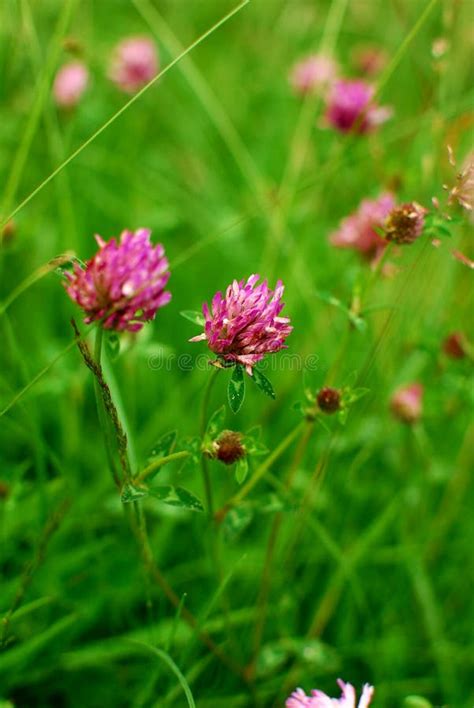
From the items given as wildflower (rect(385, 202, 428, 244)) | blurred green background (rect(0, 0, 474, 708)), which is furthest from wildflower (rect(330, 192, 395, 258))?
wildflower (rect(385, 202, 428, 244))

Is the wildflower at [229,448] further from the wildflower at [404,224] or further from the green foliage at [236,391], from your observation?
the wildflower at [404,224]

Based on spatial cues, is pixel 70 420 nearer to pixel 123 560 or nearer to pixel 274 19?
pixel 123 560

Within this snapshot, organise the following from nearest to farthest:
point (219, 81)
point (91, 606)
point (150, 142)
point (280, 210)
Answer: point (91, 606) < point (280, 210) < point (150, 142) < point (219, 81)

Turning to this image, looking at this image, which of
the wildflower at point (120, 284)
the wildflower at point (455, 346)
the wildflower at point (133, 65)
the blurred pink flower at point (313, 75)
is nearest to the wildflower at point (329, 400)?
the wildflower at point (120, 284)

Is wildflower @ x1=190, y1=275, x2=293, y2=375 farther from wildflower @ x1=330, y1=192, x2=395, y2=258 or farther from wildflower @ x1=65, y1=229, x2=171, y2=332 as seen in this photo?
wildflower @ x1=330, y1=192, x2=395, y2=258

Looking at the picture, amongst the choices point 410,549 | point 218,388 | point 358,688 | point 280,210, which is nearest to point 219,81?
point 280,210

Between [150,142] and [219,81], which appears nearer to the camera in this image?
[150,142]

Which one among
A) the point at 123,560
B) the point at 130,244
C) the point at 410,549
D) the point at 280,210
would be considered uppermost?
the point at 280,210
